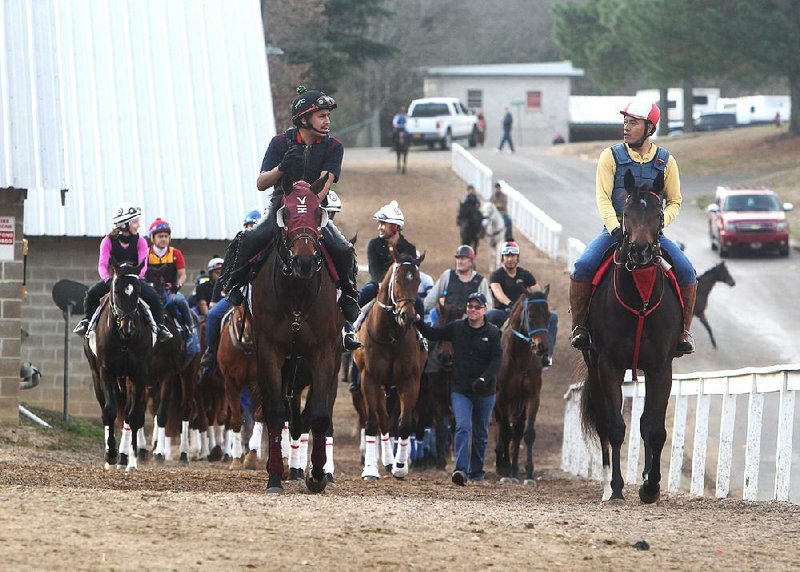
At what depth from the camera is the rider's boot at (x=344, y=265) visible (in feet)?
42.6

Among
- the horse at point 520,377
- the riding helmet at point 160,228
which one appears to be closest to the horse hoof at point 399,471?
the horse at point 520,377

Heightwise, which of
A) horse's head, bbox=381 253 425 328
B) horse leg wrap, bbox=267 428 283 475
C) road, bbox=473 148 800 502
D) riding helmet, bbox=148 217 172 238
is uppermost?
riding helmet, bbox=148 217 172 238

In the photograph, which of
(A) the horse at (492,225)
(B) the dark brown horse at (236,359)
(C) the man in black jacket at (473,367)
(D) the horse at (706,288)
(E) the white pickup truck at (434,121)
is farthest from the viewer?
(E) the white pickup truck at (434,121)

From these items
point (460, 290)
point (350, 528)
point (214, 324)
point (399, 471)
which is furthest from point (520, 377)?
point (350, 528)

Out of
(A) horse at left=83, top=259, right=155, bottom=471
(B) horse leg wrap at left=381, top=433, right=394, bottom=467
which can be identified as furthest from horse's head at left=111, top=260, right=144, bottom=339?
(B) horse leg wrap at left=381, top=433, right=394, bottom=467

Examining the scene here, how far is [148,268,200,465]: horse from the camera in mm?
18922

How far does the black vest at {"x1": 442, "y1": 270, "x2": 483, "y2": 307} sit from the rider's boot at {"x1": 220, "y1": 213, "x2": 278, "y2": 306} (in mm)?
6359

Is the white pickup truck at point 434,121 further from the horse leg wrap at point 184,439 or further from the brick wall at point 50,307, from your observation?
the horse leg wrap at point 184,439

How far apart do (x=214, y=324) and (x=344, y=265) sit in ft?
19.2

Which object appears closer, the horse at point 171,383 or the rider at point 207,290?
the horse at point 171,383

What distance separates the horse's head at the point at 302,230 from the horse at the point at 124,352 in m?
4.54

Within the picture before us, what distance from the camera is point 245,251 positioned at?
12.9 metres

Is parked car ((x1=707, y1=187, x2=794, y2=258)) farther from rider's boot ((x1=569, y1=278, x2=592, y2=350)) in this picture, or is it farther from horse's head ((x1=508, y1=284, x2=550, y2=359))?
rider's boot ((x1=569, y1=278, x2=592, y2=350))

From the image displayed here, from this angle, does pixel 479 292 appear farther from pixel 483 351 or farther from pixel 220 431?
pixel 220 431
